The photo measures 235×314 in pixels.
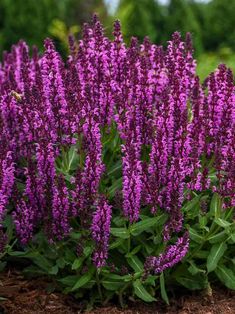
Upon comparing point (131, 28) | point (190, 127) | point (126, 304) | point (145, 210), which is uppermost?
point (131, 28)

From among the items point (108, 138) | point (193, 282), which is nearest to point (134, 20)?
point (108, 138)

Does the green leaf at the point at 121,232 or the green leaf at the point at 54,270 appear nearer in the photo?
the green leaf at the point at 121,232

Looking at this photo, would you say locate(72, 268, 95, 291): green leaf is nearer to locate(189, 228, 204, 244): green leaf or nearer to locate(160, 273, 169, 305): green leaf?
locate(160, 273, 169, 305): green leaf

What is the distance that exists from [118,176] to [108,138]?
0.96 ft

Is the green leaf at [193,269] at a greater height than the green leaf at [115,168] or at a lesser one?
lesser

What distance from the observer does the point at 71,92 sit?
14.3 feet

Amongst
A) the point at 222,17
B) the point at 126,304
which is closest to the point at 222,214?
the point at 126,304

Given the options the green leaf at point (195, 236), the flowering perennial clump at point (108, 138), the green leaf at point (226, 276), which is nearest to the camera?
the flowering perennial clump at point (108, 138)

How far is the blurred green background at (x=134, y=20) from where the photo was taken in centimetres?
1747

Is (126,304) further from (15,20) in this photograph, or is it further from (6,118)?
(15,20)

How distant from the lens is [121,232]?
13.9ft

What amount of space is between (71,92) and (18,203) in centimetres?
82

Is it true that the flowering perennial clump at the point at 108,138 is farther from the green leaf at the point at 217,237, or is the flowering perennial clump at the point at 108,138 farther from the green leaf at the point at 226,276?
the green leaf at the point at 226,276

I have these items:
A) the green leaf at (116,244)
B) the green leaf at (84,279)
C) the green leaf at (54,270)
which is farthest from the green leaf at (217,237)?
the green leaf at (54,270)
